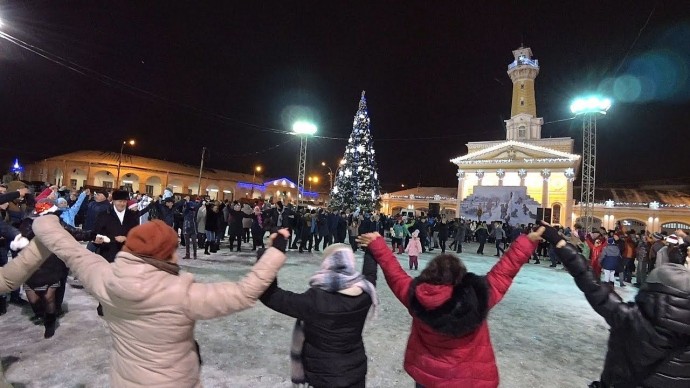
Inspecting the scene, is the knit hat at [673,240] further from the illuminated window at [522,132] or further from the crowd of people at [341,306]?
the illuminated window at [522,132]

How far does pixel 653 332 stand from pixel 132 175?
2191 inches

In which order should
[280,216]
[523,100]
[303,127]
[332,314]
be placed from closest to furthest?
1. [332,314]
2. [280,216]
3. [303,127]
4. [523,100]

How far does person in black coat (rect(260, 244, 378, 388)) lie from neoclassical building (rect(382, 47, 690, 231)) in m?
36.6

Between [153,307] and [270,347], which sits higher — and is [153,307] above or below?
above

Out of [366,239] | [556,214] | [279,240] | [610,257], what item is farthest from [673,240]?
[556,214]

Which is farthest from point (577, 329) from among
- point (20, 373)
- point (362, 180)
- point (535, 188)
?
point (535, 188)

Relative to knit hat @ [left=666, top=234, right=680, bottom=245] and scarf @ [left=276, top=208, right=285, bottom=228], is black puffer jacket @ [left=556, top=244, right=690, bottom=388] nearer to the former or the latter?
knit hat @ [left=666, top=234, right=680, bottom=245]

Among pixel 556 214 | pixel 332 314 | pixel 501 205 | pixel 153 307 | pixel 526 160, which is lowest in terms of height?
pixel 332 314

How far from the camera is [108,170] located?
1873 inches

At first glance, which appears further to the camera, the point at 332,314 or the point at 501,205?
the point at 501,205

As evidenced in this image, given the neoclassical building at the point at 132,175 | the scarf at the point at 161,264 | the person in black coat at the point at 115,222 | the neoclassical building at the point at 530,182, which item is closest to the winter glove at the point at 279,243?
the scarf at the point at 161,264

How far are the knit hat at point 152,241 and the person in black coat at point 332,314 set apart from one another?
0.61 meters

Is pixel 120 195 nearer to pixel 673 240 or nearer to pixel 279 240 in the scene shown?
pixel 279 240

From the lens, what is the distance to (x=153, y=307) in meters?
1.71
